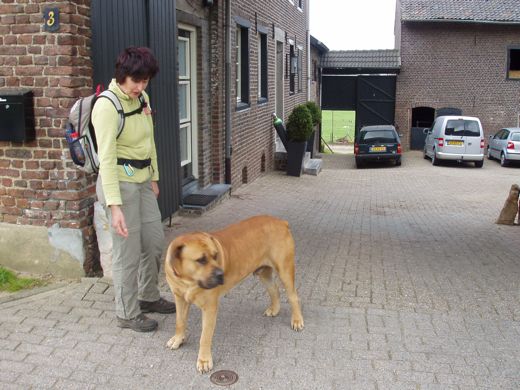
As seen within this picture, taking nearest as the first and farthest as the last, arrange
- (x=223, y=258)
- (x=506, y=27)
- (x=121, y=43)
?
(x=223, y=258) → (x=121, y=43) → (x=506, y=27)

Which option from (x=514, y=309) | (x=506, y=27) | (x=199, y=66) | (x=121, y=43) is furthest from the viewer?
(x=506, y=27)

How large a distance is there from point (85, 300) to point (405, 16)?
27168 millimetres

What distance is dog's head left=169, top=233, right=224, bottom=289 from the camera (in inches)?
143

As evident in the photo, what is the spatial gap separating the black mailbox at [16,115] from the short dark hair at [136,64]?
1.63 meters

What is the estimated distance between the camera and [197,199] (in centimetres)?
953

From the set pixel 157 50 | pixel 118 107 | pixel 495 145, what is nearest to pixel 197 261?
pixel 118 107

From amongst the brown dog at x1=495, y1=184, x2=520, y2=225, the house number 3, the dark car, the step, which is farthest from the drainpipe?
the dark car

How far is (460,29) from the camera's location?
29141 millimetres

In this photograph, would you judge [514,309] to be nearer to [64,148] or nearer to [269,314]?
[269,314]

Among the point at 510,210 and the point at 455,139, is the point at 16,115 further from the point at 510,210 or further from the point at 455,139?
the point at 455,139

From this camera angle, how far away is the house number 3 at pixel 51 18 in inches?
205

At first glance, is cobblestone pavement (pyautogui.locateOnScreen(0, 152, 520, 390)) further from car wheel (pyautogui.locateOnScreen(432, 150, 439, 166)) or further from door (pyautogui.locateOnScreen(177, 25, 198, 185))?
car wheel (pyautogui.locateOnScreen(432, 150, 439, 166))

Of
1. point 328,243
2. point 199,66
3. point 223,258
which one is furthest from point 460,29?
point 223,258

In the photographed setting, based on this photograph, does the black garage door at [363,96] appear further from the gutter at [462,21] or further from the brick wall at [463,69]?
the gutter at [462,21]
